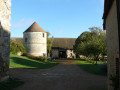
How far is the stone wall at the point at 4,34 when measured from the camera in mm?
8992

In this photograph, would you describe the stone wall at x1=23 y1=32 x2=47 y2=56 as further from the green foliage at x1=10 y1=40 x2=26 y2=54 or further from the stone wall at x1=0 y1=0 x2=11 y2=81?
the stone wall at x1=0 y1=0 x2=11 y2=81

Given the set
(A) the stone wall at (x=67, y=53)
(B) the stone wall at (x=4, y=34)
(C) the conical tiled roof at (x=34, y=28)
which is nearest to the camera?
(B) the stone wall at (x=4, y=34)

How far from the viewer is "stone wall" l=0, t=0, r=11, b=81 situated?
8992 mm

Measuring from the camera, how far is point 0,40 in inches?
349

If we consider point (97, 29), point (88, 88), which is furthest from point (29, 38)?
point (88, 88)

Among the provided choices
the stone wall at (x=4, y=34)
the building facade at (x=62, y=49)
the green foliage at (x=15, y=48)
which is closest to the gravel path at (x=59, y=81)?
the stone wall at (x=4, y=34)

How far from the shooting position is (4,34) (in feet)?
30.9

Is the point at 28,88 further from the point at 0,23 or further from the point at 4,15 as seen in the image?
the point at 4,15

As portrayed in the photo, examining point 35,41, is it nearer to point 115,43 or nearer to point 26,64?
point 26,64

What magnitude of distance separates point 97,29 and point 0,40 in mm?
30663

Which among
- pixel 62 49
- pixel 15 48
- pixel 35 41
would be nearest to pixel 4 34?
pixel 15 48

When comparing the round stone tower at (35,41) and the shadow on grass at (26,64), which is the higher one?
the round stone tower at (35,41)

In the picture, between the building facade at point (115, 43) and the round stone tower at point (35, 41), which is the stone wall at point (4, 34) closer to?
the building facade at point (115, 43)

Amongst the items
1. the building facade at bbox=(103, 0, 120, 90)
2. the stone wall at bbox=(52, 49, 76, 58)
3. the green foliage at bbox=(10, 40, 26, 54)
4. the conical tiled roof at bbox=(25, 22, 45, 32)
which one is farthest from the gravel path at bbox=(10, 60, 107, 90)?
the stone wall at bbox=(52, 49, 76, 58)
